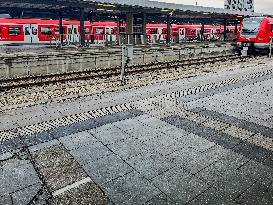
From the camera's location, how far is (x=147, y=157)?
474 centimetres

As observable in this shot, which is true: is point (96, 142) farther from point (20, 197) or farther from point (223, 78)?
point (223, 78)

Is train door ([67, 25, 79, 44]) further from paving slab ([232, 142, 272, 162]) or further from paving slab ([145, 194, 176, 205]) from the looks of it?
paving slab ([145, 194, 176, 205])

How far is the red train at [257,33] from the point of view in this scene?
2169cm

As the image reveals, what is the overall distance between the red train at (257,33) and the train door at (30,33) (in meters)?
21.2

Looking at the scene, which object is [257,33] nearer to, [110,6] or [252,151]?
[110,6]

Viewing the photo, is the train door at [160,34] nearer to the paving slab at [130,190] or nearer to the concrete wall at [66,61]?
the concrete wall at [66,61]

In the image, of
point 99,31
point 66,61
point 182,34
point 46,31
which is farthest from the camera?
point 182,34

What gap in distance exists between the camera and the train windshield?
2191 cm

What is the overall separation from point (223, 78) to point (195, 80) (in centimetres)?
142

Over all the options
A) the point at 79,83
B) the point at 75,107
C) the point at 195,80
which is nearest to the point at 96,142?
the point at 75,107

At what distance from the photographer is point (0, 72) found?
39.6ft

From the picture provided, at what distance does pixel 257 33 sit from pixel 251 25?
1028 millimetres

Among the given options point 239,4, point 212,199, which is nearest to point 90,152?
point 212,199

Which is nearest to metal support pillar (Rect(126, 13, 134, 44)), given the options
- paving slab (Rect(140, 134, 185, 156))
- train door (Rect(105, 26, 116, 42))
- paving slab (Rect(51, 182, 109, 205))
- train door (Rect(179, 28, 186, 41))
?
train door (Rect(105, 26, 116, 42))
